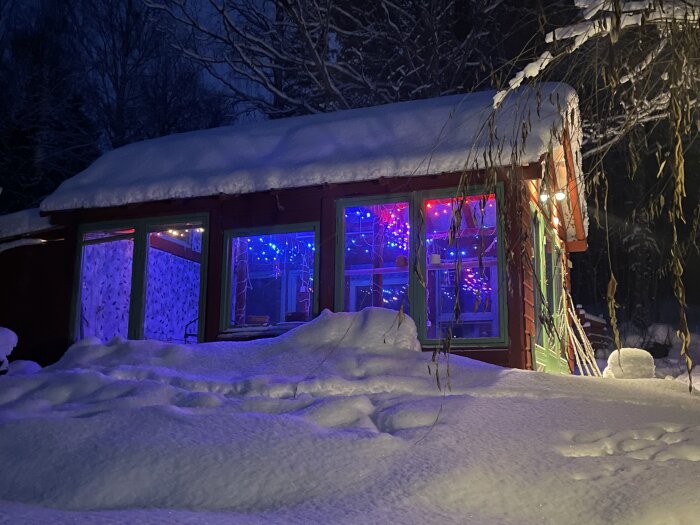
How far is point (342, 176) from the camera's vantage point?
27.6ft

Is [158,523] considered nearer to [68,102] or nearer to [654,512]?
[654,512]

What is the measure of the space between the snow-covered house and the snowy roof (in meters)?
0.03

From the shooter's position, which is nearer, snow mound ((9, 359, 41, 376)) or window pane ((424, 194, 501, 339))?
snow mound ((9, 359, 41, 376))

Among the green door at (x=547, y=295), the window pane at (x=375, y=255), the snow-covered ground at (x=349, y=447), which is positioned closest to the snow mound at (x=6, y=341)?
the snow-covered ground at (x=349, y=447)

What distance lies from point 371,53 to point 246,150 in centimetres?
892

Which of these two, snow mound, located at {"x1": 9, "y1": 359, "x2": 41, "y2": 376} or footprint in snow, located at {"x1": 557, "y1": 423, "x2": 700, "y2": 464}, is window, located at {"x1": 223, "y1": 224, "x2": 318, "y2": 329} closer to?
snow mound, located at {"x1": 9, "y1": 359, "x2": 41, "y2": 376}

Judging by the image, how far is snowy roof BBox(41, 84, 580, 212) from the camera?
8086 mm

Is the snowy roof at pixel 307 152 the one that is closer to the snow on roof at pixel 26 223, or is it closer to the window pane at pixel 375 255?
the snow on roof at pixel 26 223

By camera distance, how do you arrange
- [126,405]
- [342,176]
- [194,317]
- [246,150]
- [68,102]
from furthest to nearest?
1. [68,102]
2. [194,317]
3. [246,150]
4. [342,176]
5. [126,405]

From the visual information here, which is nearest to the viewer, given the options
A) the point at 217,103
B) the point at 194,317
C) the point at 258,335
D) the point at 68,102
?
the point at 258,335

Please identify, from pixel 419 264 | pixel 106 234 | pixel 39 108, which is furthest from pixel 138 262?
pixel 39 108

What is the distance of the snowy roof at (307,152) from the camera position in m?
8.09

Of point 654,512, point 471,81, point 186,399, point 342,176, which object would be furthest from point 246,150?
point 471,81

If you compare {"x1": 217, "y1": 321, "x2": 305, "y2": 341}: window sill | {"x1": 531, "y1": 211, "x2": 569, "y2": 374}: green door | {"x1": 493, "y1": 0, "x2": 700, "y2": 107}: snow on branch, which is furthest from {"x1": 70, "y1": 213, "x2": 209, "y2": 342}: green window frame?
{"x1": 493, "y1": 0, "x2": 700, "y2": 107}: snow on branch
